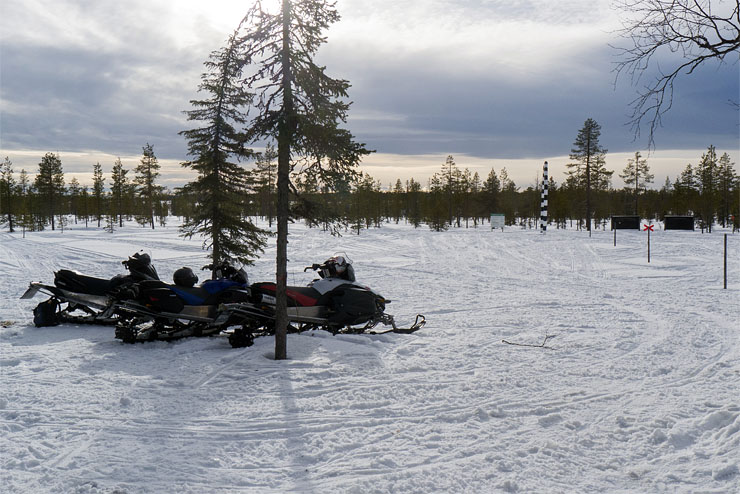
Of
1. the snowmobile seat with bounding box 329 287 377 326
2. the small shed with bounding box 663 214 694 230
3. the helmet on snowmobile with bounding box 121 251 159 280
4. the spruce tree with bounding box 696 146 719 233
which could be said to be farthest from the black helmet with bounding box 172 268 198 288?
the spruce tree with bounding box 696 146 719 233

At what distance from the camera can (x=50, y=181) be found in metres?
53.8

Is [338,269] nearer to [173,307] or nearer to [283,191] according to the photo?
[283,191]

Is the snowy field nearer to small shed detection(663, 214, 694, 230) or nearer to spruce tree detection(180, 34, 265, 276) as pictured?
spruce tree detection(180, 34, 265, 276)

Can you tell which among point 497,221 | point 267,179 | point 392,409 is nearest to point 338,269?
point 392,409

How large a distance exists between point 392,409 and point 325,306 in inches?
131

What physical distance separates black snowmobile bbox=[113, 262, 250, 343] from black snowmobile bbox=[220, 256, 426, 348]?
311mm

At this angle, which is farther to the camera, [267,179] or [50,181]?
[50,181]

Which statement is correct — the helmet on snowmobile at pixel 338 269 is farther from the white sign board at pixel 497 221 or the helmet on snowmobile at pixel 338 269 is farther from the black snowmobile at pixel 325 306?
the white sign board at pixel 497 221

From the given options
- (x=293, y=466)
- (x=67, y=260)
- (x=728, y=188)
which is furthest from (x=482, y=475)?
(x=728, y=188)

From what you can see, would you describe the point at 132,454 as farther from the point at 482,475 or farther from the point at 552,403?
the point at 552,403

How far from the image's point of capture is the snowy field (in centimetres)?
338

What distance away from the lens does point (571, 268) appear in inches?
736

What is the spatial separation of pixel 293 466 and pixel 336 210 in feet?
12.8

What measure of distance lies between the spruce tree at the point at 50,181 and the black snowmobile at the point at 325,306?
58715 mm
